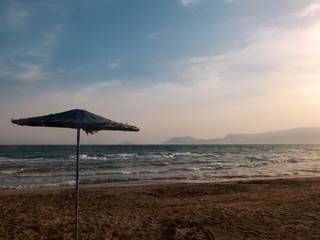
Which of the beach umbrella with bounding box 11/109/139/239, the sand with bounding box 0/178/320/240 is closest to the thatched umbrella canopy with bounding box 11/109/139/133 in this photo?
the beach umbrella with bounding box 11/109/139/239

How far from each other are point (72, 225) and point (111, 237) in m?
1.44

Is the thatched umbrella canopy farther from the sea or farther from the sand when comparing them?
the sea

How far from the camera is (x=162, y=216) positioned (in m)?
7.46

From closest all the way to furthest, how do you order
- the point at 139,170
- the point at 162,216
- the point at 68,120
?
1. the point at 68,120
2. the point at 162,216
3. the point at 139,170

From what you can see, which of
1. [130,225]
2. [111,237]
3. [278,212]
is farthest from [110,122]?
[278,212]

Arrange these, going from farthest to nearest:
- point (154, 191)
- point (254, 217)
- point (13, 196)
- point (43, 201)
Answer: point (154, 191), point (13, 196), point (43, 201), point (254, 217)

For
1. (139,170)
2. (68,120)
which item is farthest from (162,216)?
(139,170)

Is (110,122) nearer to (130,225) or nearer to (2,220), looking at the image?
(130,225)

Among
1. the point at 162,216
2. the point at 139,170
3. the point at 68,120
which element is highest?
the point at 68,120

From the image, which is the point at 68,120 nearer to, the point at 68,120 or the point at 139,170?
the point at 68,120

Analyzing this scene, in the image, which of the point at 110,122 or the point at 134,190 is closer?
the point at 110,122

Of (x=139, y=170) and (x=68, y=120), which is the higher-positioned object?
(x=68, y=120)

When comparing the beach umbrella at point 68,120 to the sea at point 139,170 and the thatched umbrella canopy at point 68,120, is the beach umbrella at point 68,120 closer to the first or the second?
the thatched umbrella canopy at point 68,120

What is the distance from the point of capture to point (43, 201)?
9.66 m
